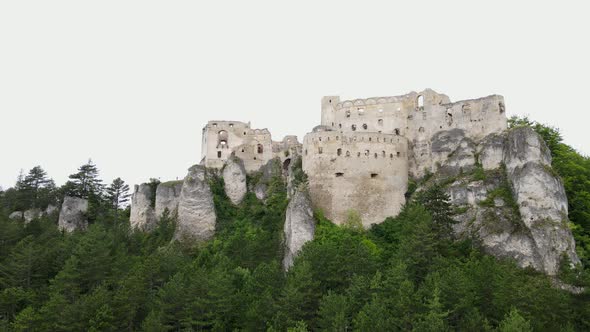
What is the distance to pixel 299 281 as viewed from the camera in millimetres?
41438

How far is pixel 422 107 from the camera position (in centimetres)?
6169

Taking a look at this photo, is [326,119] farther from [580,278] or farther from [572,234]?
[580,278]

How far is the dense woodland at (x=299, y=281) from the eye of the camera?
3778 cm

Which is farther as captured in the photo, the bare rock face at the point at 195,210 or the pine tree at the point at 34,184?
the pine tree at the point at 34,184

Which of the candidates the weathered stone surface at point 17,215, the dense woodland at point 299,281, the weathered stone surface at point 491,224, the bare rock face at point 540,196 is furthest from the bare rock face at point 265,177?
the weathered stone surface at point 17,215

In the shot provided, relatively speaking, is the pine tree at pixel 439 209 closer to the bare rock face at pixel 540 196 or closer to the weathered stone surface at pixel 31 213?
the bare rock face at pixel 540 196

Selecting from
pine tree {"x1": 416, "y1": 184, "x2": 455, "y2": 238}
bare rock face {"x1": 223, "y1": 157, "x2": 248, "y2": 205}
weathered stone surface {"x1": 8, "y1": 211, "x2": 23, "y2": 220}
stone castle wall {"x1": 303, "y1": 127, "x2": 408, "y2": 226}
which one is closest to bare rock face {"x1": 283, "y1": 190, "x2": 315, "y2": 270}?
stone castle wall {"x1": 303, "y1": 127, "x2": 408, "y2": 226}

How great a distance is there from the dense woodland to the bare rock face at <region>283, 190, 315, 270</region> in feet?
2.97

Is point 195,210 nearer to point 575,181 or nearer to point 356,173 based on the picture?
point 356,173

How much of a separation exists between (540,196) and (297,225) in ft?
62.8

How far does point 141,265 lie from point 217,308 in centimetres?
858

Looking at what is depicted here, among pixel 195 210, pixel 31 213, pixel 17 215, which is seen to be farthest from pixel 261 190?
pixel 17 215

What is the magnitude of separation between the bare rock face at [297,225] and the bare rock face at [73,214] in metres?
27.5

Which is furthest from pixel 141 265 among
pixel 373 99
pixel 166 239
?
pixel 373 99
